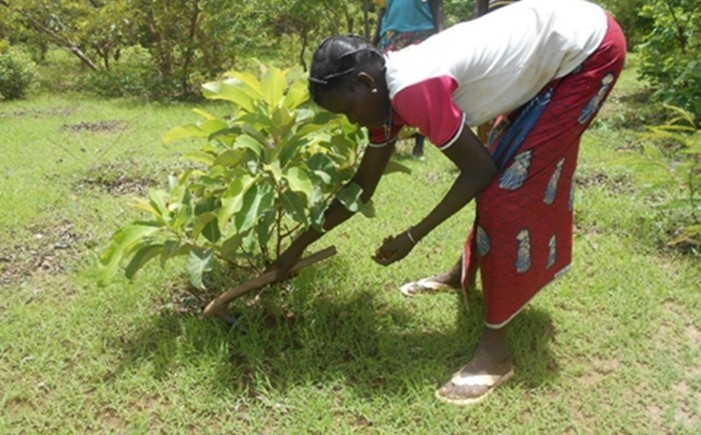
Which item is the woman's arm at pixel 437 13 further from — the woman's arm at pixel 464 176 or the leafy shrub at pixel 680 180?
the woman's arm at pixel 464 176

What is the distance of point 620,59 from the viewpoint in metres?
1.88

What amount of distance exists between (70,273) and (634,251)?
2997 millimetres

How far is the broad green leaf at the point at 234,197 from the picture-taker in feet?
6.14

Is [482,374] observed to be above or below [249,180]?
below

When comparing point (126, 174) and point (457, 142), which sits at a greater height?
point (457, 142)

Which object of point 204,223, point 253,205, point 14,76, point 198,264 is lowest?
point 14,76

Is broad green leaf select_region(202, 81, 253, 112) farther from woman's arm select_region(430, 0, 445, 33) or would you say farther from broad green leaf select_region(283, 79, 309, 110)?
woman's arm select_region(430, 0, 445, 33)

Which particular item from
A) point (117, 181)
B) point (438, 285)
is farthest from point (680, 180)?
point (117, 181)

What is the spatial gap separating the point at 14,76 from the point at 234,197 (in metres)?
8.39

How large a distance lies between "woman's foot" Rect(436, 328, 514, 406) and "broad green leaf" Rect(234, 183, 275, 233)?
3.01 feet

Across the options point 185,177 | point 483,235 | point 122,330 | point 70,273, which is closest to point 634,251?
point 483,235

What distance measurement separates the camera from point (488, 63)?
→ 1.79 metres

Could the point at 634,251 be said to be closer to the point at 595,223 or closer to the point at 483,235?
the point at 595,223

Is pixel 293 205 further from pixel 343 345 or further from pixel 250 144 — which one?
pixel 343 345
